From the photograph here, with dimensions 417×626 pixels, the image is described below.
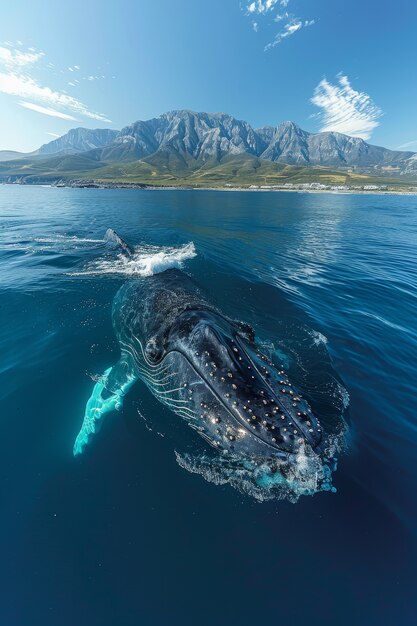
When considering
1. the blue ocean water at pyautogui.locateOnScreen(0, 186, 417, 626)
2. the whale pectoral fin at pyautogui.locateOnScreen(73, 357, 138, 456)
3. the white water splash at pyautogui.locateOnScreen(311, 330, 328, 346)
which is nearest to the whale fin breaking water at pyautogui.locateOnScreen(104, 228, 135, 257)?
the blue ocean water at pyautogui.locateOnScreen(0, 186, 417, 626)

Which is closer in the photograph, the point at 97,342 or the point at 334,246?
the point at 97,342

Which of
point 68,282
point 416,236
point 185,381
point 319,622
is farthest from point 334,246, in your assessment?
point 319,622

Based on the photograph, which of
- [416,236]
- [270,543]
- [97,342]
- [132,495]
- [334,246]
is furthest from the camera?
[416,236]

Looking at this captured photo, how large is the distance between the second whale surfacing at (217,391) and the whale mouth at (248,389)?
0.02m

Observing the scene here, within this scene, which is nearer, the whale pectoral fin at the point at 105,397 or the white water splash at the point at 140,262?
the whale pectoral fin at the point at 105,397

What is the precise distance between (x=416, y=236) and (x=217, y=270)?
145 ft

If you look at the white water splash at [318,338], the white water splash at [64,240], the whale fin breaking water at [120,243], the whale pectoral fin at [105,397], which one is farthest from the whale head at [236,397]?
the white water splash at [64,240]

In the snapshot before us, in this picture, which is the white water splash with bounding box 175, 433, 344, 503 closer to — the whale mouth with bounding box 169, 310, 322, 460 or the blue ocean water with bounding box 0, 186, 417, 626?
the blue ocean water with bounding box 0, 186, 417, 626

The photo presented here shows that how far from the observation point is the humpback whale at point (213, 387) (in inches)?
247

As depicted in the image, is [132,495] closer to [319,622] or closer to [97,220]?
[319,622]

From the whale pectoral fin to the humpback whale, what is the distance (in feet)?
0.10

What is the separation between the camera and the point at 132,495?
6750 mm

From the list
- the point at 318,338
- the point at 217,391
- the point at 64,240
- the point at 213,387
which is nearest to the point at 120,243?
the point at 64,240

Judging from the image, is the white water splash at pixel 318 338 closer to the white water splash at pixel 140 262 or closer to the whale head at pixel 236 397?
the whale head at pixel 236 397
